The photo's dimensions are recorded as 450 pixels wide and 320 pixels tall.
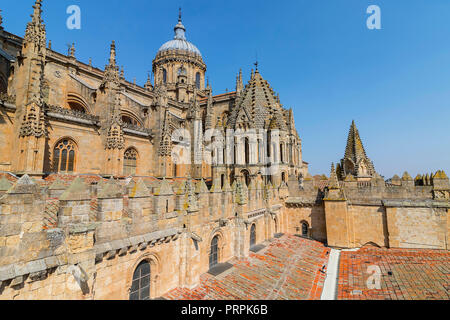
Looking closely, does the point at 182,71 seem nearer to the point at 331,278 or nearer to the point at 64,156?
the point at 64,156


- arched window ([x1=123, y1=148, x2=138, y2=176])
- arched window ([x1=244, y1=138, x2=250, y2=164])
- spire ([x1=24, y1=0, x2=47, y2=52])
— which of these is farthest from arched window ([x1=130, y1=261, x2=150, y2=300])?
Result: arched window ([x1=244, y1=138, x2=250, y2=164])

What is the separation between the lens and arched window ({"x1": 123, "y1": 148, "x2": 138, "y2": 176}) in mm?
22469

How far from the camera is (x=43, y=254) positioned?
5.81 m

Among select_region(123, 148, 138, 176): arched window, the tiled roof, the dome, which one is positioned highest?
the dome

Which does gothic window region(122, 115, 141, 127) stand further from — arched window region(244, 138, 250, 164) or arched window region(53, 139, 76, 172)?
arched window region(244, 138, 250, 164)

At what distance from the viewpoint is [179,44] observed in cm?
4853

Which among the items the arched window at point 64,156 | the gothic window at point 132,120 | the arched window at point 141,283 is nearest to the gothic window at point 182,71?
the gothic window at point 132,120

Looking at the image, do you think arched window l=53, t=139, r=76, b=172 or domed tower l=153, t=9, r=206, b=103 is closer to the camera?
arched window l=53, t=139, r=76, b=172

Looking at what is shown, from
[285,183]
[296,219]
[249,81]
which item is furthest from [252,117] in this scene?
[296,219]

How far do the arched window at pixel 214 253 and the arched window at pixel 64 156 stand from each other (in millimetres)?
13733

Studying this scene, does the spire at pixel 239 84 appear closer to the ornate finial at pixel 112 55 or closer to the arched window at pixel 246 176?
the arched window at pixel 246 176

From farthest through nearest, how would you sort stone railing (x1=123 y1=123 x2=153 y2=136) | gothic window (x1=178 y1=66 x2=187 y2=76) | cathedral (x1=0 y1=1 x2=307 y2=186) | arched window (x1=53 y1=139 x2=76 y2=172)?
gothic window (x1=178 y1=66 x2=187 y2=76) → stone railing (x1=123 y1=123 x2=153 y2=136) → arched window (x1=53 y1=139 x2=76 y2=172) → cathedral (x1=0 y1=1 x2=307 y2=186)

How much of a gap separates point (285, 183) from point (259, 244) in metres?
9.35
